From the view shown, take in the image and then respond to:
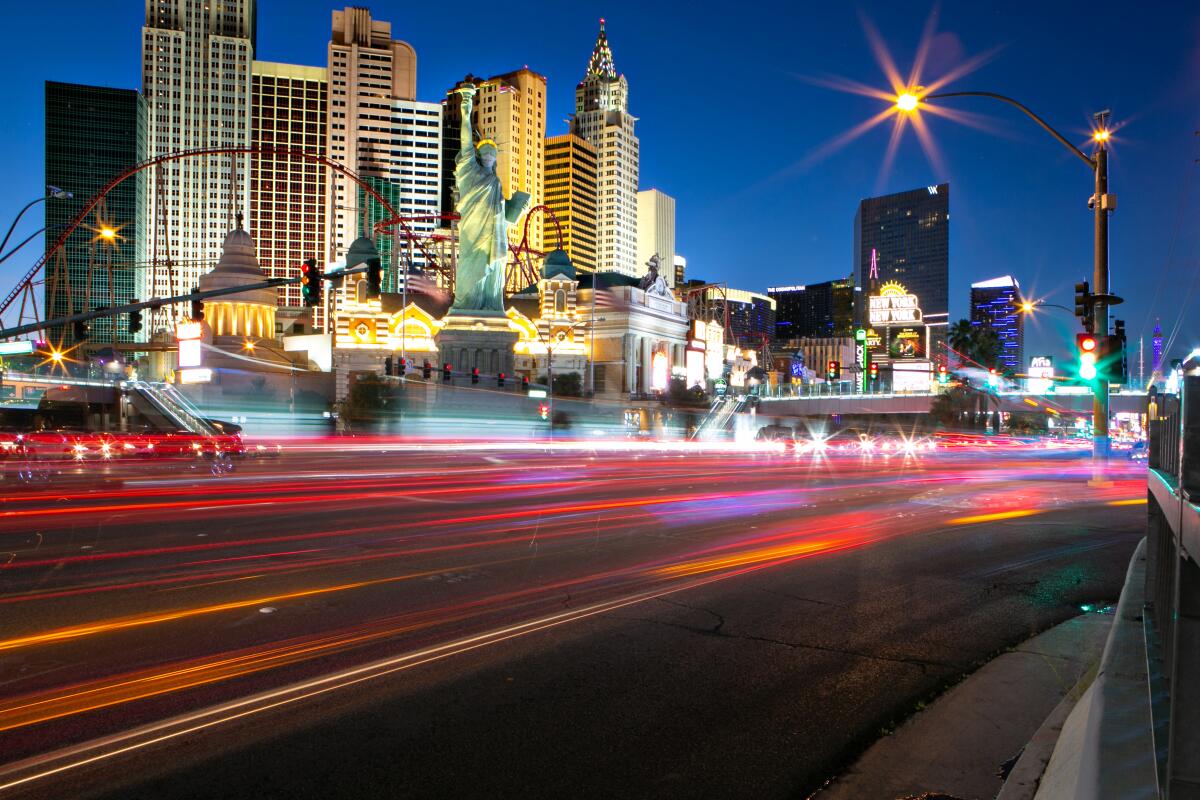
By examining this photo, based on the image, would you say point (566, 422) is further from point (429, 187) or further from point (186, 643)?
point (429, 187)

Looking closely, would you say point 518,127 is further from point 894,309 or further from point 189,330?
point 189,330

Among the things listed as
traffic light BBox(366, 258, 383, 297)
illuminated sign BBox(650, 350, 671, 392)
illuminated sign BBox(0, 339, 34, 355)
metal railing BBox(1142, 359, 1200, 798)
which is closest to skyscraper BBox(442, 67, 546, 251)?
illuminated sign BBox(650, 350, 671, 392)

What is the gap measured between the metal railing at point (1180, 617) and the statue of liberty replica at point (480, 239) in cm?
8847

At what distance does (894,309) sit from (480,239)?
47.1 meters

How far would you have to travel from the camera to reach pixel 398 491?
21453 mm

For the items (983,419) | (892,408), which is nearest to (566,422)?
(892,408)

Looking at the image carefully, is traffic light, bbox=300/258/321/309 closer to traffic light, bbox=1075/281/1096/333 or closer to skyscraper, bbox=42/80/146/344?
traffic light, bbox=1075/281/1096/333

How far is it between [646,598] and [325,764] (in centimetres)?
481

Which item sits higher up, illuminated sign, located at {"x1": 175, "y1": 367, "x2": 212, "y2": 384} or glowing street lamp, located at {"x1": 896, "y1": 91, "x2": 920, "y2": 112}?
glowing street lamp, located at {"x1": 896, "y1": 91, "x2": 920, "y2": 112}

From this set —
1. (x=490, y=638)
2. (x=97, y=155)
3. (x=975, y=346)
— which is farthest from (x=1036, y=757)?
(x=97, y=155)

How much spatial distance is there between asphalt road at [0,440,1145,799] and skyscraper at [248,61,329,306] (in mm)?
163705

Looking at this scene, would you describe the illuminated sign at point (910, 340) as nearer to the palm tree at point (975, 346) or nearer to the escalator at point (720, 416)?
the palm tree at point (975, 346)

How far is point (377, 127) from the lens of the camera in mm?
178875

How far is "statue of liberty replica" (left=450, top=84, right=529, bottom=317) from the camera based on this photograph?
89875 mm
